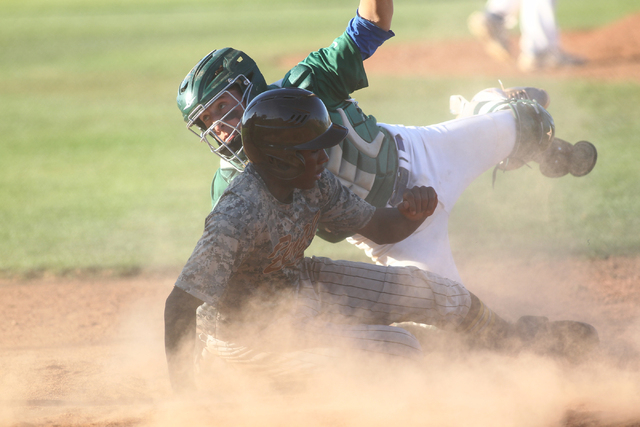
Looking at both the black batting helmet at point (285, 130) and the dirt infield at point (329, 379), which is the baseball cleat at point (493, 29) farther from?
the black batting helmet at point (285, 130)

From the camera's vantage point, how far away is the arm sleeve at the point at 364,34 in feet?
10.1

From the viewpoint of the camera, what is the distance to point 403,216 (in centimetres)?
282

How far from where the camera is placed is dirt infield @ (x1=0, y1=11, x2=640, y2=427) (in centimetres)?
255

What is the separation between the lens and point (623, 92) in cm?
952

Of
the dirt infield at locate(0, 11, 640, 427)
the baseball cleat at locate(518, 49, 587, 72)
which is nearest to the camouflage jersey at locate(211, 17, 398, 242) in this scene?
the dirt infield at locate(0, 11, 640, 427)

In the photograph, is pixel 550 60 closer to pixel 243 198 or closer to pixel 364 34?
pixel 364 34

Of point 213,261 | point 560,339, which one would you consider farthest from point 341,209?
point 560,339

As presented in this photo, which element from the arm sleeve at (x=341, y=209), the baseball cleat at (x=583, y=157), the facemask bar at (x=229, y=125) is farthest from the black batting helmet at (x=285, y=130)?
the baseball cleat at (x=583, y=157)

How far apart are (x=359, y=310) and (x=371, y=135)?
0.90m

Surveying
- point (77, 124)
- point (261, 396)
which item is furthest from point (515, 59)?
point (261, 396)

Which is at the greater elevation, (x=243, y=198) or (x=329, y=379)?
(x=243, y=198)

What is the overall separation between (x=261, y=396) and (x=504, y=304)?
177 cm

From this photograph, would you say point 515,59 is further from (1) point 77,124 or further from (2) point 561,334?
(2) point 561,334

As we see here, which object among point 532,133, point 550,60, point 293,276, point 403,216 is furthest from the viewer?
point 550,60
